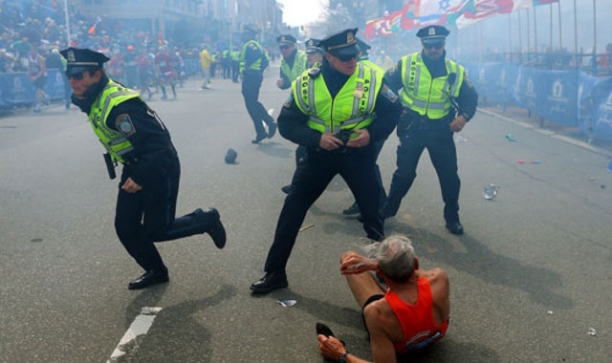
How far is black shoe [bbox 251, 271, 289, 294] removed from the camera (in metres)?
4.36

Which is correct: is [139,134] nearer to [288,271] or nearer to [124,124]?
[124,124]

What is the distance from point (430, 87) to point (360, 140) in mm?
1872

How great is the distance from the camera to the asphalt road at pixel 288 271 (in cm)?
367

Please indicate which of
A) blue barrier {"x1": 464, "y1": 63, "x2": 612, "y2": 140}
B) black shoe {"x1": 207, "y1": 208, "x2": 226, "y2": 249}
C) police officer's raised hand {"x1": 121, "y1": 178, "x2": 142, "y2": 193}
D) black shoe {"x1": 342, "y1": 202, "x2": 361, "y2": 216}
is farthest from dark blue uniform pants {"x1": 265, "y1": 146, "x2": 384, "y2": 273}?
blue barrier {"x1": 464, "y1": 63, "x2": 612, "y2": 140}

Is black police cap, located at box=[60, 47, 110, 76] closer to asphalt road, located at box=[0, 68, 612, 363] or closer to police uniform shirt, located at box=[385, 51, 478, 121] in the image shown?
asphalt road, located at box=[0, 68, 612, 363]

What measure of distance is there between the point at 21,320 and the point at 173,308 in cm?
95

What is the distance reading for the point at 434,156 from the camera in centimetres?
589

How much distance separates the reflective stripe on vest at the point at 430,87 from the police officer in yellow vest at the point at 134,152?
251cm

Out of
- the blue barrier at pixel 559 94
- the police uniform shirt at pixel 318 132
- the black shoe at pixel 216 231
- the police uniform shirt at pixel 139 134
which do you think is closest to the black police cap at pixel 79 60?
the police uniform shirt at pixel 139 134

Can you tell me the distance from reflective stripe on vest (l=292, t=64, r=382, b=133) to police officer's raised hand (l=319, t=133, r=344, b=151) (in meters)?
0.12

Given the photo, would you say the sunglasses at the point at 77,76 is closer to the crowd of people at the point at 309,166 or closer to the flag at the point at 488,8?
the crowd of people at the point at 309,166

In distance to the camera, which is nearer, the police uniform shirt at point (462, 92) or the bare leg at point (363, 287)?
the bare leg at point (363, 287)

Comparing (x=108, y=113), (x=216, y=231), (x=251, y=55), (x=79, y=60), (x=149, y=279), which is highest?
(x=251, y=55)

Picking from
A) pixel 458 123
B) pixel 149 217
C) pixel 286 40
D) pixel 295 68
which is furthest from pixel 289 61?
pixel 149 217
